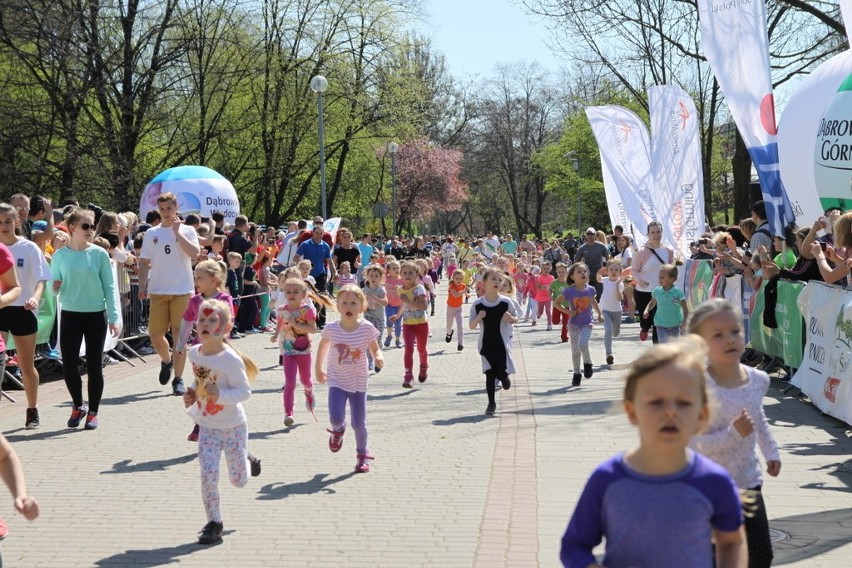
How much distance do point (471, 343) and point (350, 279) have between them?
92.0 inches

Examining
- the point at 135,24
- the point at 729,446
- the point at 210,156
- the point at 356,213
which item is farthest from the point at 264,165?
the point at 729,446

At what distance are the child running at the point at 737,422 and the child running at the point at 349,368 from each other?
419cm

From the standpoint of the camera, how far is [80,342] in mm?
9984

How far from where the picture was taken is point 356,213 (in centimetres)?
6003

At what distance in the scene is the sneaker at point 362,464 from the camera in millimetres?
8359

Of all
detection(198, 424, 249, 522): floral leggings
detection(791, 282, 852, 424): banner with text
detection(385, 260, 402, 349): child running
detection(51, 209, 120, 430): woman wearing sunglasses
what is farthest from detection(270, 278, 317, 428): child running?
detection(791, 282, 852, 424): banner with text

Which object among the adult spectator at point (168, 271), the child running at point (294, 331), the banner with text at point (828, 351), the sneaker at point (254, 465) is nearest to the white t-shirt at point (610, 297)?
the banner with text at point (828, 351)

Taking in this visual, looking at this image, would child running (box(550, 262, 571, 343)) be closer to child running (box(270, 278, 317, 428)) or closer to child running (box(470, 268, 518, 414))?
child running (box(470, 268, 518, 414))

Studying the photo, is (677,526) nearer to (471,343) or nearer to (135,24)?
(471,343)

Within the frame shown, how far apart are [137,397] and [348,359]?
448 cm

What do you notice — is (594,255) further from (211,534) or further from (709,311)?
(709,311)

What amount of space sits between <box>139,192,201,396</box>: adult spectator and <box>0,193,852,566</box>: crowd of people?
2 cm

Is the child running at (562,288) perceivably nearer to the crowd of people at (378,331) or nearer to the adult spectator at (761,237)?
the crowd of people at (378,331)

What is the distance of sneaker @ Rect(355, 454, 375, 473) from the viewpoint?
8359mm
